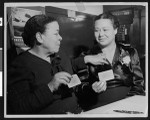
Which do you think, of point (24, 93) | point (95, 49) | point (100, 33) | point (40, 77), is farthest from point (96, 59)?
point (24, 93)

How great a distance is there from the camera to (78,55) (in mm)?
1733

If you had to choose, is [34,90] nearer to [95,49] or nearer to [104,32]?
[95,49]

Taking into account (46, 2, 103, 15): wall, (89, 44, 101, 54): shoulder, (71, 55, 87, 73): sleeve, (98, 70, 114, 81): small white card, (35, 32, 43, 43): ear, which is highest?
(46, 2, 103, 15): wall

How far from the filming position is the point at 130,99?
5.70 feet

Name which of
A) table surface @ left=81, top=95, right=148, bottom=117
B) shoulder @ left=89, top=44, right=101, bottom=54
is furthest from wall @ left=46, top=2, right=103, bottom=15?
table surface @ left=81, top=95, right=148, bottom=117

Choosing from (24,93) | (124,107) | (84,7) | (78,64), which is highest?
(84,7)

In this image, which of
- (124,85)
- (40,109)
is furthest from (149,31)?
(40,109)

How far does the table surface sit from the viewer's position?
68.1 inches

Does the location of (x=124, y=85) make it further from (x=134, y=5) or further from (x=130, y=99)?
(x=134, y=5)

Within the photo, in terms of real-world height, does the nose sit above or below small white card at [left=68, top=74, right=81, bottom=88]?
above

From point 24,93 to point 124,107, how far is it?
646 mm

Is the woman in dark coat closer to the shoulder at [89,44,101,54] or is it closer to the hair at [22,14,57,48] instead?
the hair at [22,14,57,48]

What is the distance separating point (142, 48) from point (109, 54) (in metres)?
0.22

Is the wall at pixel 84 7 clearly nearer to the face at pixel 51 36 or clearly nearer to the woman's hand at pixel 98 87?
the face at pixel 51 36
